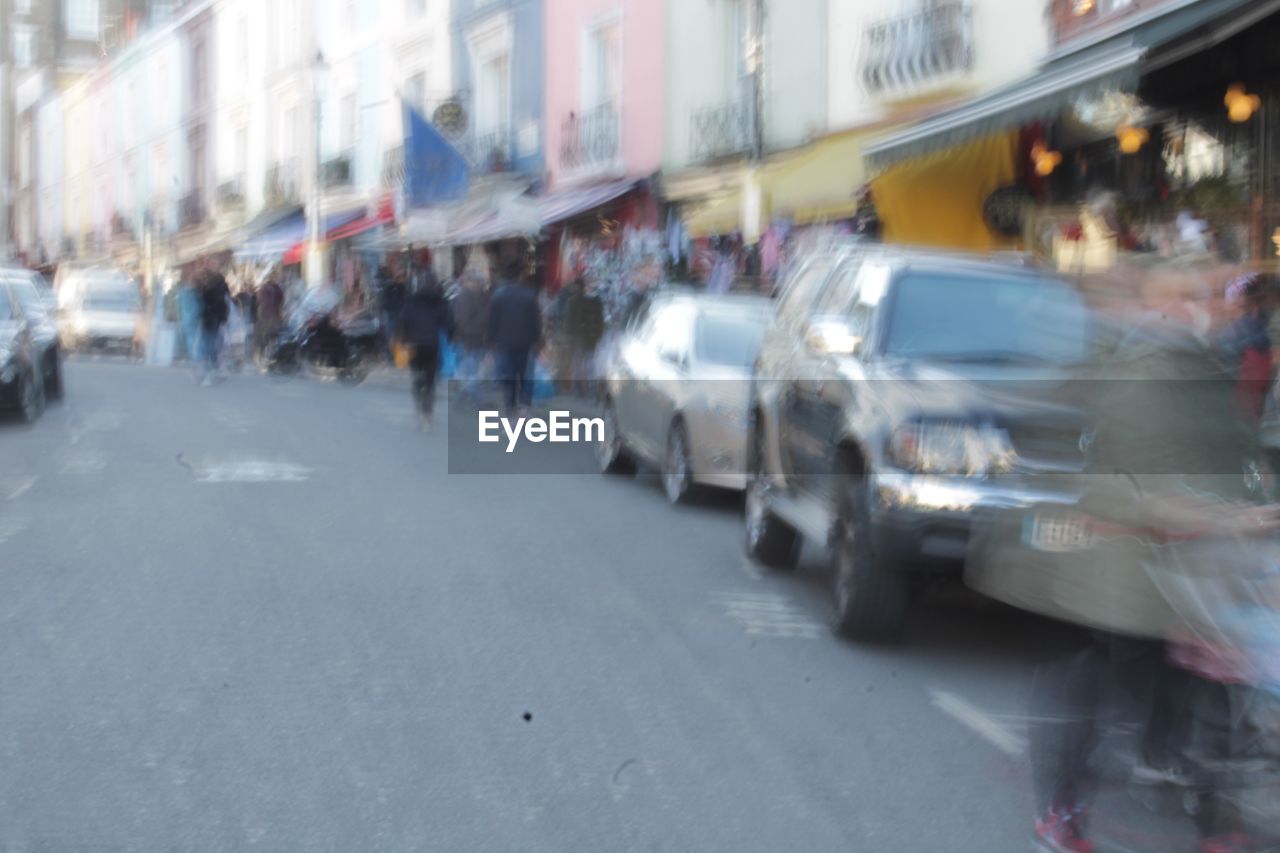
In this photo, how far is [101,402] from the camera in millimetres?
21391

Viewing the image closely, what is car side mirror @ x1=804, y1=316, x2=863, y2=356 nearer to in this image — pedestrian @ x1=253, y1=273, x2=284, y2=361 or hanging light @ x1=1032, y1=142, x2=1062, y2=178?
hanging light @ x1=1032, y1=142, x2=1062, y2=178

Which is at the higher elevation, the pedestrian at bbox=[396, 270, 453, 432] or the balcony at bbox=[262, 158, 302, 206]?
the balcony at bbox=[262, 158, 302, 206]

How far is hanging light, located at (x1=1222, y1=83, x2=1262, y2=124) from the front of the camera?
1366 centimetres

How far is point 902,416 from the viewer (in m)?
7.62

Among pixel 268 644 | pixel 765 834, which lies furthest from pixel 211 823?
pixel 268 644

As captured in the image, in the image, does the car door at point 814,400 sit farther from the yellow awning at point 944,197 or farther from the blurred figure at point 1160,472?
the yellow awning at point 944,197

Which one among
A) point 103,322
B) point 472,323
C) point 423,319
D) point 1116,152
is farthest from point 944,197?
point 103,322

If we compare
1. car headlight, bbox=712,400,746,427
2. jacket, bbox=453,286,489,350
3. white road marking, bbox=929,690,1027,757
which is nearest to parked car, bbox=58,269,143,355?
jacket, bbox=453,286,489,350

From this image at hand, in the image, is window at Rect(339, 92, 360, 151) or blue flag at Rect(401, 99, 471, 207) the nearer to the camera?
blue flag at Rect(401, 99, 471, 207)

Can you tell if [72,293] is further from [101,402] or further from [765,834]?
[765,834]

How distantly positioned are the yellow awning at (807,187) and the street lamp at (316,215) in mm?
14492

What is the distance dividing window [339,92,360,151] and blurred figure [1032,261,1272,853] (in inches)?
1401

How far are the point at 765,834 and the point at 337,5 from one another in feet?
123

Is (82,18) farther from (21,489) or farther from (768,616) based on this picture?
(768,616)
